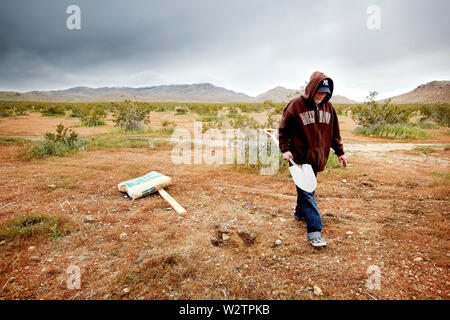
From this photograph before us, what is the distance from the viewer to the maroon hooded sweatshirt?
8.67ft

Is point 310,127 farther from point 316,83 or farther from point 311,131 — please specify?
point 316,83

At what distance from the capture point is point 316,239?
2.72 metres

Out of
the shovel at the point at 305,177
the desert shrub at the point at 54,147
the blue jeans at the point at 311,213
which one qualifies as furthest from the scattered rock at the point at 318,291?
the desert shrub at the point at 54,147

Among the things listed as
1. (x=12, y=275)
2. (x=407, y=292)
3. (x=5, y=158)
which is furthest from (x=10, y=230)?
(x=5, y=158)

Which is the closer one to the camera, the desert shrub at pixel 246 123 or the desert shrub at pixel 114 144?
the desert shrub at pixel 246 123

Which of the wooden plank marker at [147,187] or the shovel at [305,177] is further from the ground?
the shovel at [305,177]

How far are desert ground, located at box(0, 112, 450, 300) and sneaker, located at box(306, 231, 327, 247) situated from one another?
0.07 meters

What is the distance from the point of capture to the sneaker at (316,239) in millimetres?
2670

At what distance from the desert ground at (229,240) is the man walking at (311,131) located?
0.40 metres

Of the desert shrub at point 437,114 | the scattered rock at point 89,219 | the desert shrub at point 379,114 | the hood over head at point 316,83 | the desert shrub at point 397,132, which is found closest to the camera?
the hood over head at point 316,83

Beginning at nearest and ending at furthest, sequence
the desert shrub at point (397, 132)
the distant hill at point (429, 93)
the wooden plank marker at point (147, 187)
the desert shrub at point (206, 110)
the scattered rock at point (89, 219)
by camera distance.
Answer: the scattered rock at point (89, 219) < the wooden plank marker at point (147, 187) < the desert shrub at point (397, 132) < the desert shrub at point (206, 110) < the distant hill at point (429, 93)

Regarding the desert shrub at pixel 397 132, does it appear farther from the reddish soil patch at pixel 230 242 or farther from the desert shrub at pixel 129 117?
the desert shrub at pixel 129 117

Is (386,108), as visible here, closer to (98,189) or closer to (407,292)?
(407,292)
